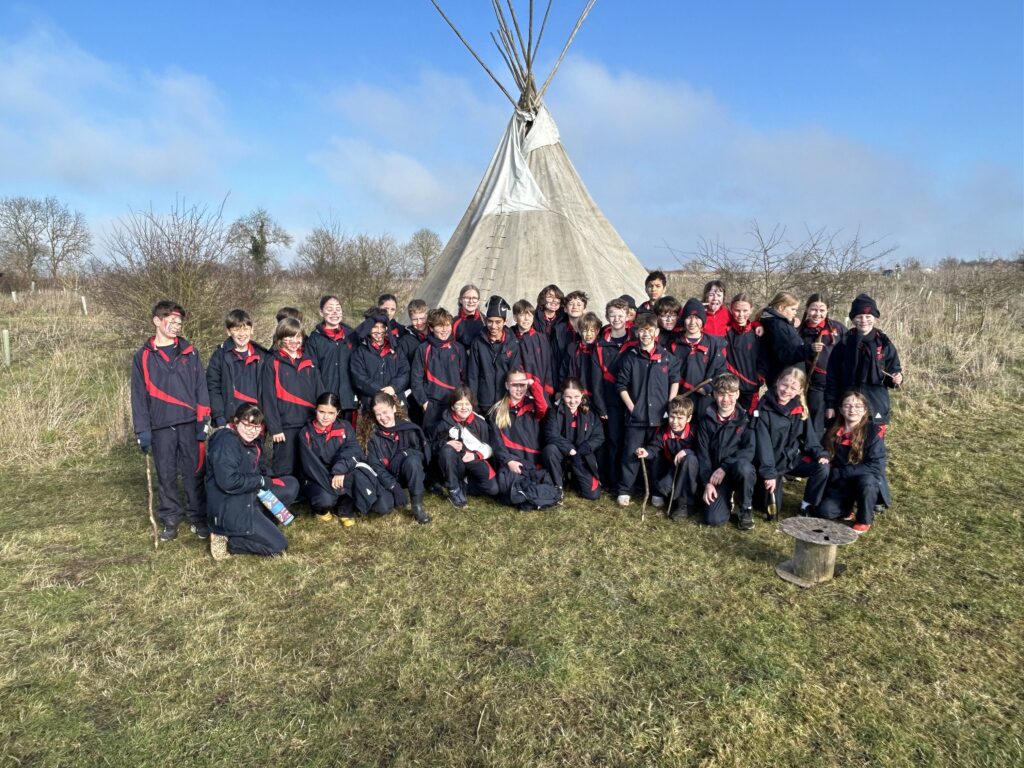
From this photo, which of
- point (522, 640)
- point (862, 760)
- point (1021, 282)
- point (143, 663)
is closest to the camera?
point (862, 760)

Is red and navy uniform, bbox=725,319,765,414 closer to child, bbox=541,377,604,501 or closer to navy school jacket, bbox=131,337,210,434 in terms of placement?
child, bbox=541,377,604,501

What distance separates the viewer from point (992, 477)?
186 inches

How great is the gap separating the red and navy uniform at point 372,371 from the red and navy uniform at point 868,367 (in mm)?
3238

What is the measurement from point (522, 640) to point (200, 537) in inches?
91.5

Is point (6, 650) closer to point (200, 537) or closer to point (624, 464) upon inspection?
point (200, 537)

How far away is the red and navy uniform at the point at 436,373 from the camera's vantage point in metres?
4.67

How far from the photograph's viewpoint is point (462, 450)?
428 cm

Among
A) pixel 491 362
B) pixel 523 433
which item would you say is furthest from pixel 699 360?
pixel 491 362

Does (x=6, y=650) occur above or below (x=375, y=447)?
below

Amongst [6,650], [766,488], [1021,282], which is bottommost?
[6,650]

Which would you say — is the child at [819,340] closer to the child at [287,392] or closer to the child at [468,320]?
the child at [468,320]

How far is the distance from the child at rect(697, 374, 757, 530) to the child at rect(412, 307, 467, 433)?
1902mm

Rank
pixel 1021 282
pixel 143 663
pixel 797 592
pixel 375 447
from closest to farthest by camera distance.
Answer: pixel 143 663 → pixel 797 592 → pixel 375 447 → pixel 1021 282

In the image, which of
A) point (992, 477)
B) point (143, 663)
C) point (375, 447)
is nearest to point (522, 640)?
point (143, 663)
